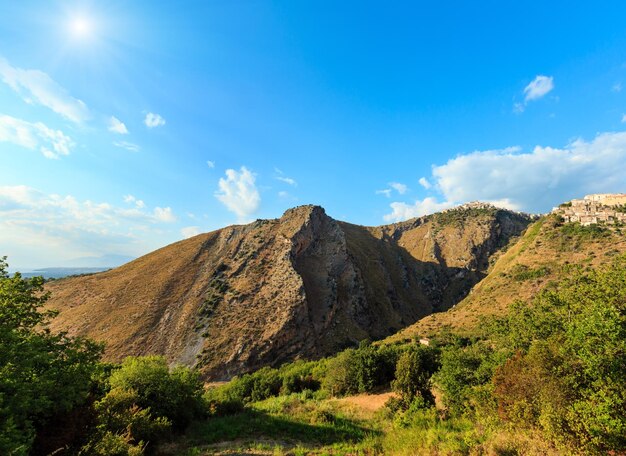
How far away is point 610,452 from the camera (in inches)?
387

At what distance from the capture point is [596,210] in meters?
76.8

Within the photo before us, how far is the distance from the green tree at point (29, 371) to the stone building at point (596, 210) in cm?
9267

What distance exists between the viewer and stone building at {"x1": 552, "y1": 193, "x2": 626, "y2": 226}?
231 ft

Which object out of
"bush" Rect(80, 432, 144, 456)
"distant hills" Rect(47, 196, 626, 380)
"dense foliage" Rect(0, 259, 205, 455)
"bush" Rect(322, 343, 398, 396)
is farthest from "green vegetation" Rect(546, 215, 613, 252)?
"dense foliage" Rect(0, 259, 205, 455)

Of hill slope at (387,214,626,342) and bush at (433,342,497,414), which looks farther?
hill slope at (387,214,626,342)

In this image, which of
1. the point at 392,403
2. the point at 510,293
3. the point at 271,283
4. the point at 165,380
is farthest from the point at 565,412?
the point at 271,283

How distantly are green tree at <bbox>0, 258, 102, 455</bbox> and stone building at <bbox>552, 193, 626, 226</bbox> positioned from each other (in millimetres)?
92667

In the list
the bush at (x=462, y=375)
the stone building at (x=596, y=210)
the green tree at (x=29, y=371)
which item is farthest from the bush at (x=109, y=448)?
the stone building at (x=596, y=210)

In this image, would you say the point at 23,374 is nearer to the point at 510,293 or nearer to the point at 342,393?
the point at 342,393

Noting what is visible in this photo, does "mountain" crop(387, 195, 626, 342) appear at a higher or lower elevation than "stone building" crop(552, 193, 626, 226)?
lower

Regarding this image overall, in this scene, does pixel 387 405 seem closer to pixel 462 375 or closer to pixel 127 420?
pixel 462 375

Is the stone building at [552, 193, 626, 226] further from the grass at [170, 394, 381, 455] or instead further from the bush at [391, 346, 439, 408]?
the grass at [170, 394, 381, 455]

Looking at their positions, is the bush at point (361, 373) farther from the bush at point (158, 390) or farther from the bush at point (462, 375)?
the bush at point (158, 390)

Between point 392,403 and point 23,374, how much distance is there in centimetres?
2304
